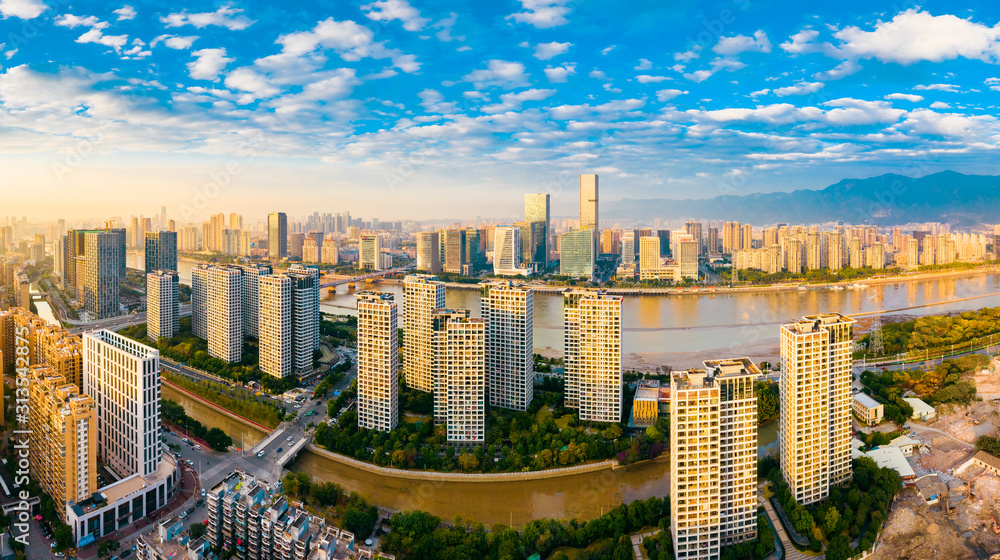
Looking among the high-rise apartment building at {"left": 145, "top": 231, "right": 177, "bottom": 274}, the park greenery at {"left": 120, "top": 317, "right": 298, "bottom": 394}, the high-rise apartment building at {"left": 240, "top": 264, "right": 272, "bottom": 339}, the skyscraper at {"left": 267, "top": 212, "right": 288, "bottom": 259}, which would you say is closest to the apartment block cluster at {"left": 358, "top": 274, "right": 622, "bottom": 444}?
the park greenery at {"left": 120, "top": 317, "right": 298, "bottom": 394}

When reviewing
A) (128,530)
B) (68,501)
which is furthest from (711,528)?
(68,501)

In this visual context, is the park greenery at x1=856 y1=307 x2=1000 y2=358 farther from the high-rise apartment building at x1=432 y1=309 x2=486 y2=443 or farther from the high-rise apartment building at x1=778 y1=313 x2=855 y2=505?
the high-rise apartment building at x1=432 y1=309 x2=486 y2=443

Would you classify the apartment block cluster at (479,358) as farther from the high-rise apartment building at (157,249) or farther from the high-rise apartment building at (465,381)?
the high-rise apartment building at (157,249)

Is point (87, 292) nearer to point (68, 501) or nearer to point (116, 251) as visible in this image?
point (116, 251)

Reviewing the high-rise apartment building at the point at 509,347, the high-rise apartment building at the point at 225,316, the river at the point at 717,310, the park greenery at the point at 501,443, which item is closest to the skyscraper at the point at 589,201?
the river at the point at 717,310

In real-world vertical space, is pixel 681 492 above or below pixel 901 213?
below

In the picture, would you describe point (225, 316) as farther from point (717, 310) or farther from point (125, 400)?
point (717, 310)
